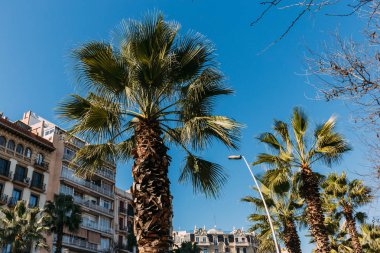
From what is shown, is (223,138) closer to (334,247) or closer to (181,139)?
(181,139)

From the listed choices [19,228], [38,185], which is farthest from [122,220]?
[19,228]

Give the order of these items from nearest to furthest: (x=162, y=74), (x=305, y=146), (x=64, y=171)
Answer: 1. (x=162, y=74)
2. (x=305, y=146)
3. (x=64, y=171)

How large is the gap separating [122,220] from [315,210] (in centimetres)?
3997

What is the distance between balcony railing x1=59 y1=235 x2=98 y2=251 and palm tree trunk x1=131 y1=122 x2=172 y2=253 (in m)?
34.4

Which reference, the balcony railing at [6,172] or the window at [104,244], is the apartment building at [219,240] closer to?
the window at [104,244]

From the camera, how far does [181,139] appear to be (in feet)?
33.3

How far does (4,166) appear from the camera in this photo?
116 ft

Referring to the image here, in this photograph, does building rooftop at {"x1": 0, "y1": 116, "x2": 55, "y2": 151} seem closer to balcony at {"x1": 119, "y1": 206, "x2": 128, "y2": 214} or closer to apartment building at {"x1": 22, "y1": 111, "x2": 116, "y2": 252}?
apartment building at {"x1": 22, "y1": 111, "x2": 116, "y2": 252}

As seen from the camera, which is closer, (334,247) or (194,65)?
(194,65)

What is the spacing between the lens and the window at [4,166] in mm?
35094

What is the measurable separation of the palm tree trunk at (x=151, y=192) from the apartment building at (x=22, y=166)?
99.4ft

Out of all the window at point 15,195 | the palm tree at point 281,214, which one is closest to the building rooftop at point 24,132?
the window at point 15,195

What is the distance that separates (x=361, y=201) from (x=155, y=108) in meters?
18.1

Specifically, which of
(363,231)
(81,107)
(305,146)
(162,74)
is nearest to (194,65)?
(162,74)
